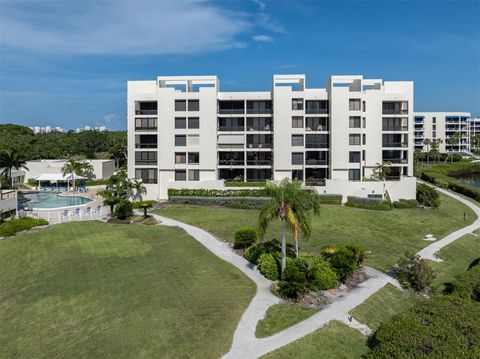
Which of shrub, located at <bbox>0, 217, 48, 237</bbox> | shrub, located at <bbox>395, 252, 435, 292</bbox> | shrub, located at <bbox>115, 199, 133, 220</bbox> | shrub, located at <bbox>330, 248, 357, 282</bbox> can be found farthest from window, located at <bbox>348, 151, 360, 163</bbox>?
shrub, located at <bbox>0, 217, 48, 237</bbox>

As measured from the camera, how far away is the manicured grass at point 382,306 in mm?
23953

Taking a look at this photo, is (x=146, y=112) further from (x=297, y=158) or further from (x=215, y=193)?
(x=297, y=158)

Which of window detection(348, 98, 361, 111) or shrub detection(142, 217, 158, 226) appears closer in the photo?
shrub detection(142, 217, 158, 226)

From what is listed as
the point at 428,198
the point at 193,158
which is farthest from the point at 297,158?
the point at 428,198

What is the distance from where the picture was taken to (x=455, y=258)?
36094 mm

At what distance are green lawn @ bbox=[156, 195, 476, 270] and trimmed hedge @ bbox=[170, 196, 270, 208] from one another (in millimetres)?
1500

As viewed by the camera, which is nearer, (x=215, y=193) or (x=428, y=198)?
(x=428, y=198)

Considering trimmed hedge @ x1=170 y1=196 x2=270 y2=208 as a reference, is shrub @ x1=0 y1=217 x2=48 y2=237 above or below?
below

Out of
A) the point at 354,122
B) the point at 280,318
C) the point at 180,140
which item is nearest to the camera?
the point at 280,318

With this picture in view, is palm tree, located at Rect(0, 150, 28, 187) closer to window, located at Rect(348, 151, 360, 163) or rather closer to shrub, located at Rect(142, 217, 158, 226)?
shrub, located at Rect(142, 217, 158, 226)

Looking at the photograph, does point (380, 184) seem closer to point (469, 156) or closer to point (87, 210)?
point (87, 210)

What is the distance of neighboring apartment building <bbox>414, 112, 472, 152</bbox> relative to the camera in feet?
501

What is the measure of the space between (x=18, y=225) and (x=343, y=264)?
3249 centimetres

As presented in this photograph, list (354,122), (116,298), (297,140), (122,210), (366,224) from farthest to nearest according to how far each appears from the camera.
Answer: (297,140) < (354,122) < (366,224) < (122,210) < (116,298)
